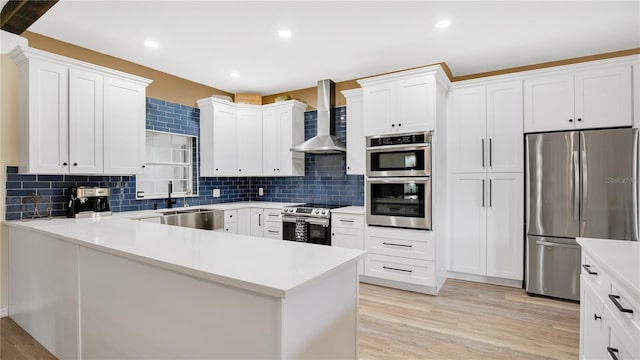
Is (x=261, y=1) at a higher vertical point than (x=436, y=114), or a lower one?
higher

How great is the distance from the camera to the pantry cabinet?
3.67 m

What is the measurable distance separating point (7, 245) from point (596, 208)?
18.5 feet

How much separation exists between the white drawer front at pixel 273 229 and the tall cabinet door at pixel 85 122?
215cm

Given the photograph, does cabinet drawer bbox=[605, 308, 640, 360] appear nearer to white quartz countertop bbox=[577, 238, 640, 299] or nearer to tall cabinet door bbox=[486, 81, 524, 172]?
white quartz countertop bbox=[577, 238, 640, 299]

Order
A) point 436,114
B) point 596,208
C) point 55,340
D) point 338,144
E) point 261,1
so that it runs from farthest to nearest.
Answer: point 338,144 → point 436,114 → point 596,208 → point 261,1 → point 55,340

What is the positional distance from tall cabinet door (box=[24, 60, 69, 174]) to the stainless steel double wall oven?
3127 mm

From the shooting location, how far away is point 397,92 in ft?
12.2

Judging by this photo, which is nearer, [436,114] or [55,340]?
[55,340]

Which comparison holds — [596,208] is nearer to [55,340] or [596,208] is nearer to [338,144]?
[338,144]

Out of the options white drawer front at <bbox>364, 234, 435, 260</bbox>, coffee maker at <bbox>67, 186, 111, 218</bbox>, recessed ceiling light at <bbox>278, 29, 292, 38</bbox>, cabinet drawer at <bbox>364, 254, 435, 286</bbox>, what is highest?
recessed ceiling light at <bbox>278, 29, 292, 38</bbox>

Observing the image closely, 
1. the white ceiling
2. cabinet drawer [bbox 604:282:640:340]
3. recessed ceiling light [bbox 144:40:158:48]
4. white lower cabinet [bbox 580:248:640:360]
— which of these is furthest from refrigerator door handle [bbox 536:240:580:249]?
recessed ceiling light [bbox 144:40:158:48]

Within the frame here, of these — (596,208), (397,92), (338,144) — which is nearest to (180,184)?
(338,144)

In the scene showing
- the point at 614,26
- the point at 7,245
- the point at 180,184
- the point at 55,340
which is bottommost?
the point at 55,340

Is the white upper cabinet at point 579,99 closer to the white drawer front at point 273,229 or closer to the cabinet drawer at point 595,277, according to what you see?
the cabinet drawer at point 595,277
